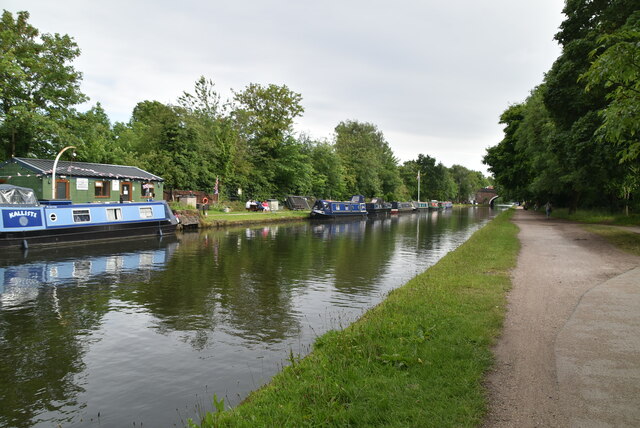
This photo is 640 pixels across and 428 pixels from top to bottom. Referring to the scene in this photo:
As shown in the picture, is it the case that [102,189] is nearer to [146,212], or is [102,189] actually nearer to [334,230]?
[146,212]

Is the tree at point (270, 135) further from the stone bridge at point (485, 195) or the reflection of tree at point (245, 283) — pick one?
the stone bridge at point (485, 195)

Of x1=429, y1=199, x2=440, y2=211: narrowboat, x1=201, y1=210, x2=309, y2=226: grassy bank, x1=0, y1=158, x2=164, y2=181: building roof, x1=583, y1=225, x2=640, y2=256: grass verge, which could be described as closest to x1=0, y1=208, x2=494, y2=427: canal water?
x1=583, y1=225, x2=640, y2=256: grass verge

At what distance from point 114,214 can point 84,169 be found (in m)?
8.35

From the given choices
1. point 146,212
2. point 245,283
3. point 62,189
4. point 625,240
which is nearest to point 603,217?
point 625,240

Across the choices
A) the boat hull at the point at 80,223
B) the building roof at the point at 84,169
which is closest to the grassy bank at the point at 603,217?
the boat hull at the point at 80,223

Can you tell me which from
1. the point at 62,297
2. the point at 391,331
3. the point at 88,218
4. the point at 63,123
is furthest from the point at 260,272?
the point at 63,123

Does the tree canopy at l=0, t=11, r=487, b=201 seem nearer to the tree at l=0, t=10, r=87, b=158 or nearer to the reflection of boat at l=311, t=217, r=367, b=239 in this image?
the tree at l=0, t=10, r=87, b=158

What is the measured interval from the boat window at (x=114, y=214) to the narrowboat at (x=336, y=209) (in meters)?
22.8

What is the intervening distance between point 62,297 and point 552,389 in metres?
10.9

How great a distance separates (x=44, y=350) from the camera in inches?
285

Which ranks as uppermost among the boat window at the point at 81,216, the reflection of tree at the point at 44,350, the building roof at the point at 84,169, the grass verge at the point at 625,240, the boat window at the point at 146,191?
the building roof at the point at 84,169

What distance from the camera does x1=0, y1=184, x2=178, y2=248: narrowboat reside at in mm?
19000

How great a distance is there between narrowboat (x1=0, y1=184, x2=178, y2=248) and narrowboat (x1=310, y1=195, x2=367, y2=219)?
20310mm

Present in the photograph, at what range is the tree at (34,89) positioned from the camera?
29.6 metres
